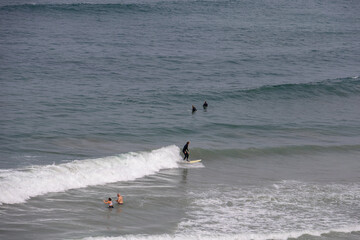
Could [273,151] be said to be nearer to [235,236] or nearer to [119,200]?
[235,236]

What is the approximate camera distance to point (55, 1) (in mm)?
72250

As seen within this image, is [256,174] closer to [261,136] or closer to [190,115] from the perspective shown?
[261,136]

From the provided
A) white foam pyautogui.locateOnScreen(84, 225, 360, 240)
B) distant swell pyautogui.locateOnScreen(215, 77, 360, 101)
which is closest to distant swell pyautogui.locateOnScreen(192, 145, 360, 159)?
white foam pyautogui.locateOnScreen(84, 225, 360, 240)

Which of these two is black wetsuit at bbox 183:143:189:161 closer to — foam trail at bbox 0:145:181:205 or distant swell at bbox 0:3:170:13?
foam trail at bbox 0:145:181:205

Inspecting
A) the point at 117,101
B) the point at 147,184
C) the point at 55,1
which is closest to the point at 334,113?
the point at 117,101

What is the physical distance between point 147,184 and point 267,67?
28.6 meters

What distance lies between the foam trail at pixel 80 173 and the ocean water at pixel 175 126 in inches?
2.9

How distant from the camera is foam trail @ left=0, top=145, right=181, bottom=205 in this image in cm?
1948

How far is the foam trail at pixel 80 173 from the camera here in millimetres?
19484

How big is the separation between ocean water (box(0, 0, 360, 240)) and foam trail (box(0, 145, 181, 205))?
73 mm

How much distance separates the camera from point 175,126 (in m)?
31.1

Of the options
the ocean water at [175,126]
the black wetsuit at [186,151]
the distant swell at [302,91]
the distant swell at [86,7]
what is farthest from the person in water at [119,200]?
the distant swell at [86,7]

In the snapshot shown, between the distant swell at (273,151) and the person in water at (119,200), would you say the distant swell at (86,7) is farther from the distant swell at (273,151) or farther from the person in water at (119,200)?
the person in water at (119,200)

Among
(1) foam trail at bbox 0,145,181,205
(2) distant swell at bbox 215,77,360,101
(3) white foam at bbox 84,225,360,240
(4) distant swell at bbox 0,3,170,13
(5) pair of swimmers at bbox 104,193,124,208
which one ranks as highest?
(4) distant swell at bbox 0,3,170,13
